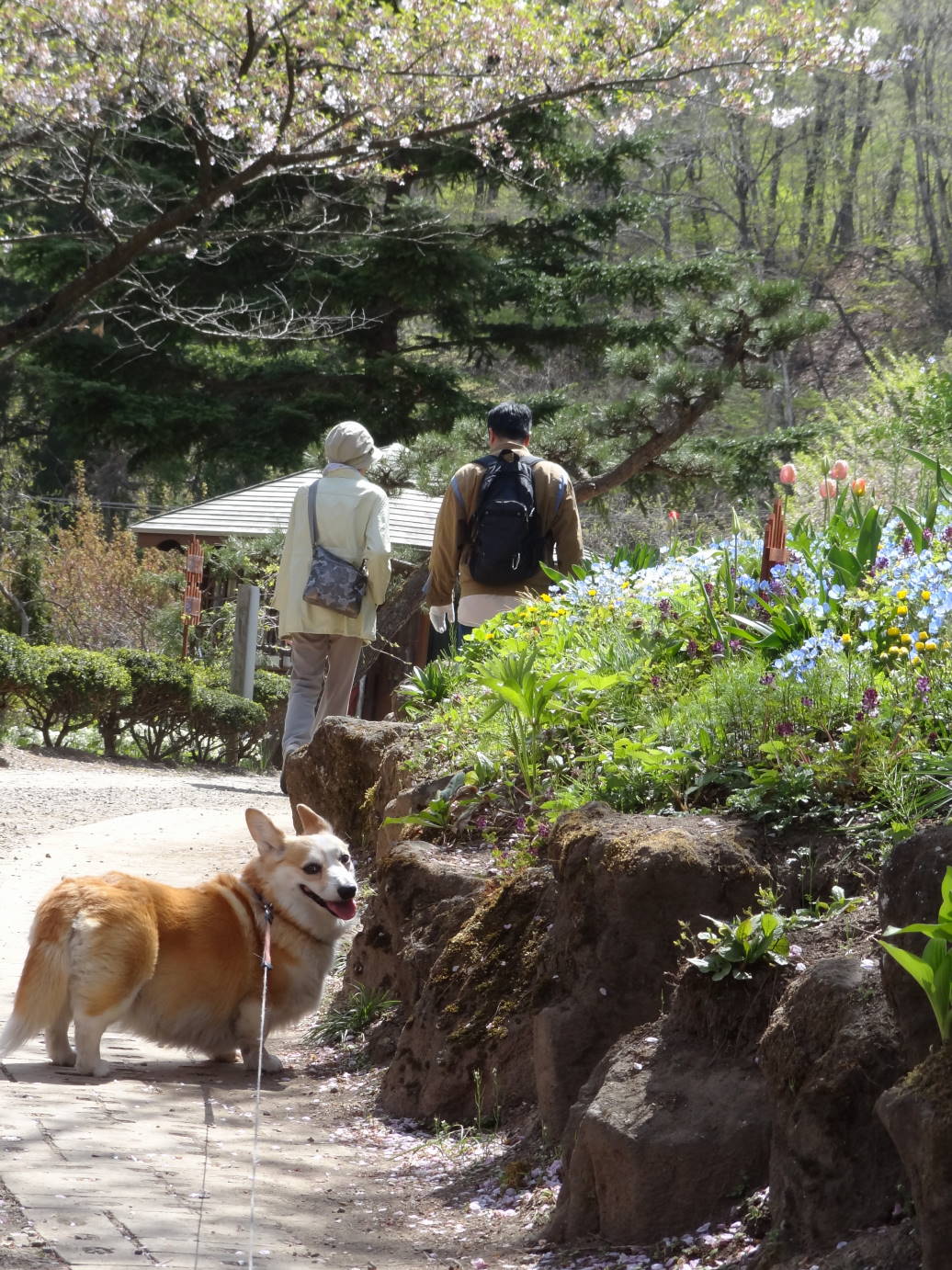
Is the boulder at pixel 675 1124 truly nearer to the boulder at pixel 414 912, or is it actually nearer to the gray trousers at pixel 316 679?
the boulder at pixel 414 912

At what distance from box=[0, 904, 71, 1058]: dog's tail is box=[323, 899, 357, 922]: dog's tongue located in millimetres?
924

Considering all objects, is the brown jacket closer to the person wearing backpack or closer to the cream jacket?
the person wearing backpack

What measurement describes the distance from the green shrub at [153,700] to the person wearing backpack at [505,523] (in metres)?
8.79

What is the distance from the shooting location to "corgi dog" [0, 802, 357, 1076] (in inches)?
183

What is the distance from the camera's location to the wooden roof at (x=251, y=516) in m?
21.9

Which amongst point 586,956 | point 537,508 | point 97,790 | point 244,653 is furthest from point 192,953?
point 244,653

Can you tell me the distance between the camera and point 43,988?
4.65 m

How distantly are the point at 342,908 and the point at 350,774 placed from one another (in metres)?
2.53

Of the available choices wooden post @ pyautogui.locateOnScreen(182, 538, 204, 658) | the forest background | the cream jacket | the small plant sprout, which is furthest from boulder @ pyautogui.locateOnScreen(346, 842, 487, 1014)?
wooden post @ pyautogui.locateOnScreen(182, 538, 204, 658)

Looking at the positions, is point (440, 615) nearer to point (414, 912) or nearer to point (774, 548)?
point (774, 548)

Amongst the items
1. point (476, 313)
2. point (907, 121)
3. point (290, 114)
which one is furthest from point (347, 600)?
point (907, 121)

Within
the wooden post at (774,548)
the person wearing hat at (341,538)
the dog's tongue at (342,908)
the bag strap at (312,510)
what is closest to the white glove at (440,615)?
the person wearing hat at (341,538)

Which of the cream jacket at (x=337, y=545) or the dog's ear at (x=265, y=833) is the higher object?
the cream jacket at (x=337, y=545)

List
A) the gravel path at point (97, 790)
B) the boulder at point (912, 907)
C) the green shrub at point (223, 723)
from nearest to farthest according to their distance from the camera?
the boulder at point (912, 907)
the gravel path at point (97, 790)
the green shrub at point (223, 723)
